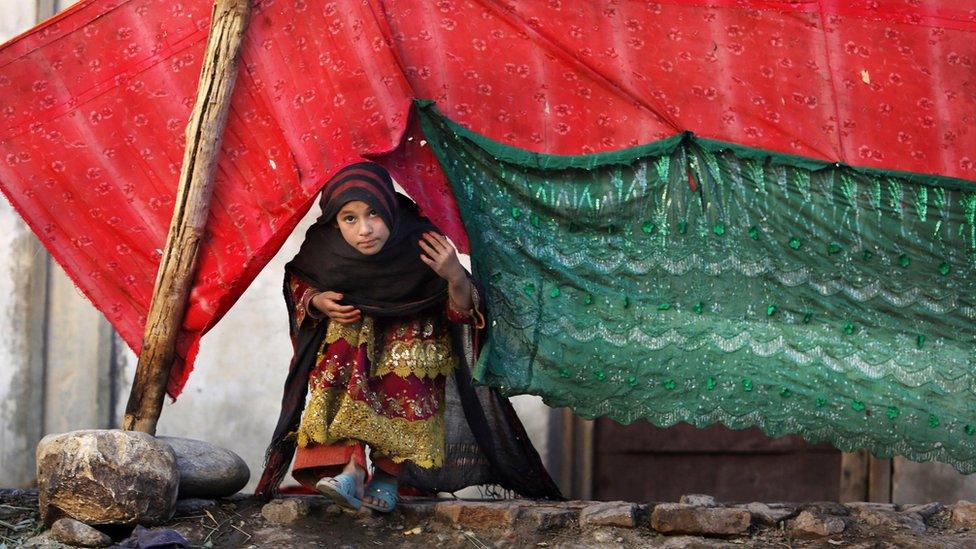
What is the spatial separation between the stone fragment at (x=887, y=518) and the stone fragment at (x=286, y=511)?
6.50 ft

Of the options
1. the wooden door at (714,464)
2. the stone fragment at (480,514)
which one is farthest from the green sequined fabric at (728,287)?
the wooden door at (714,464)

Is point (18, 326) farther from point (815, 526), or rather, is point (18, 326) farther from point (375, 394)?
point (815, 526)

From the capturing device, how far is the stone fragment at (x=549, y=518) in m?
5.70

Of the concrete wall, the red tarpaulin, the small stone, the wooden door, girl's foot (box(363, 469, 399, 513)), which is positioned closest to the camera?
the small stone

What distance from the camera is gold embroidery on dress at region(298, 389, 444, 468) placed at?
556 cm

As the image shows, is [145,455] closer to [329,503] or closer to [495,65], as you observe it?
[329,503]

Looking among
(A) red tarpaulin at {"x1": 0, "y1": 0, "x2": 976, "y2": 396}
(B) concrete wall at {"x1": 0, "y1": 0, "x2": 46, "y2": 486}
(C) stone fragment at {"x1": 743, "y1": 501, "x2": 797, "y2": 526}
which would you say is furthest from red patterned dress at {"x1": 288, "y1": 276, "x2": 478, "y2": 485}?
(B) concrete wall at {"x1": 0, "y1": 0, "x2": 46, "y2": 486}

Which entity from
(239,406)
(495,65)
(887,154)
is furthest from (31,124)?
(887,154)

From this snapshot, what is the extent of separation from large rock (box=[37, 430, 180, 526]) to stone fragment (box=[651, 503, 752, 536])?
1.73 metres

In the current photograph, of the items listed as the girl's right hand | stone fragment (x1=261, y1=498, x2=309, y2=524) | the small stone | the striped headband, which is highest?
the striped headband

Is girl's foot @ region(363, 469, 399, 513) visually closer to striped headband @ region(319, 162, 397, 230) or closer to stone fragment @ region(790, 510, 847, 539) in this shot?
striped headband @ region(319, 162, 397, 230)

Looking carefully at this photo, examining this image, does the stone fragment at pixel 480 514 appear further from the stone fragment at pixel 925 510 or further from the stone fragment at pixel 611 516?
the stone fragment at pixel 925 510

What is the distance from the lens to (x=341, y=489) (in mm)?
5461

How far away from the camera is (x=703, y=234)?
584cm
